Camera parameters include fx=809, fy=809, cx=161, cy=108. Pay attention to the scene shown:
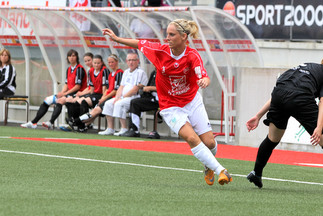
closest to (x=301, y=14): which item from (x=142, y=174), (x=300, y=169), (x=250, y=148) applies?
(x=250, y=148)

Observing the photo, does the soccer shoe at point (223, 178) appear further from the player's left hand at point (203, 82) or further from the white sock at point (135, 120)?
the white sock at point (135, 120)

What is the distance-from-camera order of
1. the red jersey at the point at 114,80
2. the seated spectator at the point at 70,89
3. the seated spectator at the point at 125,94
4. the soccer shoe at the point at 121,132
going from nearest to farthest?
the seated spectator at the point at 125,94 → the soccer shoe at the point at 121,132 → the red jersey at the point at 114,80 → the seated spectator at the point at 70,89

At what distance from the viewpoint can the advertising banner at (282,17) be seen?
20391 millimetres

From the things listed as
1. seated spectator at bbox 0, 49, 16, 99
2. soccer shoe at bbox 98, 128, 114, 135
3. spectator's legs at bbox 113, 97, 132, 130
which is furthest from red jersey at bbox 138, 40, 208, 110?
seated spectator at bbox 0, 49, 16, 99

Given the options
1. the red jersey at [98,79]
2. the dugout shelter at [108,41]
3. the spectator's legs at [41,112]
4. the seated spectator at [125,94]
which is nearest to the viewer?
the dugout shelter at [108,41]

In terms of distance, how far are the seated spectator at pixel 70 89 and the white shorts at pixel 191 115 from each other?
33.2ft

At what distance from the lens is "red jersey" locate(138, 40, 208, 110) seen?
8.44m

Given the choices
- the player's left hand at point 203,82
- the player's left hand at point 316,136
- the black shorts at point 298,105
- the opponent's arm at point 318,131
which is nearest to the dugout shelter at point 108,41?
the player's left hand at point 203,82

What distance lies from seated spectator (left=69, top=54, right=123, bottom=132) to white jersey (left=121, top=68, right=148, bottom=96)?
0.35 metres

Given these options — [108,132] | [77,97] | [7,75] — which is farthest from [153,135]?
[7,75]

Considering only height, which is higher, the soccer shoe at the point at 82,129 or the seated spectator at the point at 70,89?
the seated spectator at the point at 70,89

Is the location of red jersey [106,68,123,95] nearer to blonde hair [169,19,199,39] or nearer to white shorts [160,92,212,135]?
white shorts [160,92,212,135]

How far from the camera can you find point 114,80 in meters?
17.8

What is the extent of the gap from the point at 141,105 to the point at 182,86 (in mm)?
8666
